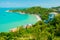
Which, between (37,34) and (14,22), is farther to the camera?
(14,22)

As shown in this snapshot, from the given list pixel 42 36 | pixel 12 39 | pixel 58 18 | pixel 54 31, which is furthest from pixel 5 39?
pixel 58 18

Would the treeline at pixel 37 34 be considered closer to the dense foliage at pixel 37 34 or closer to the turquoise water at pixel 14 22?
the dense foliage at pixel 37 34

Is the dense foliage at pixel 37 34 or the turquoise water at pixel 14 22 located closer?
the dense foliage at pixel 37 34

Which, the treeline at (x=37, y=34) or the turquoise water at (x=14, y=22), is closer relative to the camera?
the treeline at (x=37, y=34)

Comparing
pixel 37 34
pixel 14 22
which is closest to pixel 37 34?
pixel 37 34

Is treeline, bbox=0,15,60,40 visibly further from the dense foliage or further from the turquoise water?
the turquoise water

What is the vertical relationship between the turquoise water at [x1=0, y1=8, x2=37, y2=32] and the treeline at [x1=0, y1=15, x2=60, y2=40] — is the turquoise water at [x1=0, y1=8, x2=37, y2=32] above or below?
below

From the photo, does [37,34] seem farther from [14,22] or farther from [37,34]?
[14,22]

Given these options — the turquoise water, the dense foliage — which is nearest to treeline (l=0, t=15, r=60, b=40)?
the dense foliage

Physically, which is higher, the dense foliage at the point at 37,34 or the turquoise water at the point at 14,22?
the dense foliage at the point at 37,34

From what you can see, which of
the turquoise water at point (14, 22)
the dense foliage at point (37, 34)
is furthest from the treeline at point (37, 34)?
the turquoise water at point (14, 22)

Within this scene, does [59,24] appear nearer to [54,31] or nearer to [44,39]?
[54,31]
